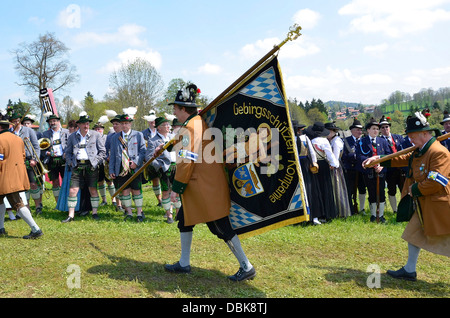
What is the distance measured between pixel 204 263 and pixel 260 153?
208cm

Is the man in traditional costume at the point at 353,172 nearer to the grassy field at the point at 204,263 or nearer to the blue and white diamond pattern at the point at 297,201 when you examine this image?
the grassy field at the point at 204,263

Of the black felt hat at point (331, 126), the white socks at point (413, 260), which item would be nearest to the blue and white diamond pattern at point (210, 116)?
the white socks at point (413, 260)

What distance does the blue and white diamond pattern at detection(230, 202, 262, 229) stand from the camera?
4.75m

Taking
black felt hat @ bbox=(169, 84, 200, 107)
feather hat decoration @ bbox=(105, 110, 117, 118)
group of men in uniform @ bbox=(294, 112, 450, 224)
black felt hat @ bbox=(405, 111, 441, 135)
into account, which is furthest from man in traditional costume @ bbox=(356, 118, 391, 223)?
feather hat decoration @ bbox=(105, 110, 117, 118)

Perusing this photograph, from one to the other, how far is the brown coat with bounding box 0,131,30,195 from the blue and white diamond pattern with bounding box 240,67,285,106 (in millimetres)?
4959

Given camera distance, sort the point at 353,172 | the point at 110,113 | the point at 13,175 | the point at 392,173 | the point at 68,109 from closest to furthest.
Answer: the point at 13,175
the point at 110,113
the point at 392,173
the point at 353,172
the point at 68,109

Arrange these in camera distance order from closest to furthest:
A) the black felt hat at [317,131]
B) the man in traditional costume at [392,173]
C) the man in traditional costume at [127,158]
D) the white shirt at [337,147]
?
the man in traditional costume at [127,158], the black felt hat at [317,131], the white shirt at [337,147], the man in traditional costume at [392,173]

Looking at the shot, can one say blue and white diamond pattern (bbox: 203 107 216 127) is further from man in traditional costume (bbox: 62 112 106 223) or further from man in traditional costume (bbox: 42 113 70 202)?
man in traditional costume (bbox: 42 113 70 202)

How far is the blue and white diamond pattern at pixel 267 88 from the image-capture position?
4324 mm

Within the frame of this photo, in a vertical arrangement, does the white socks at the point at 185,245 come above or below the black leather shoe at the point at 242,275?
above

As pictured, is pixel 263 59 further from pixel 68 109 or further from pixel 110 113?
pixel 68 109

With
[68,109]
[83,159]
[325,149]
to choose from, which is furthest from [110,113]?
[68,109]

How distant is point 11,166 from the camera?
6742mm
